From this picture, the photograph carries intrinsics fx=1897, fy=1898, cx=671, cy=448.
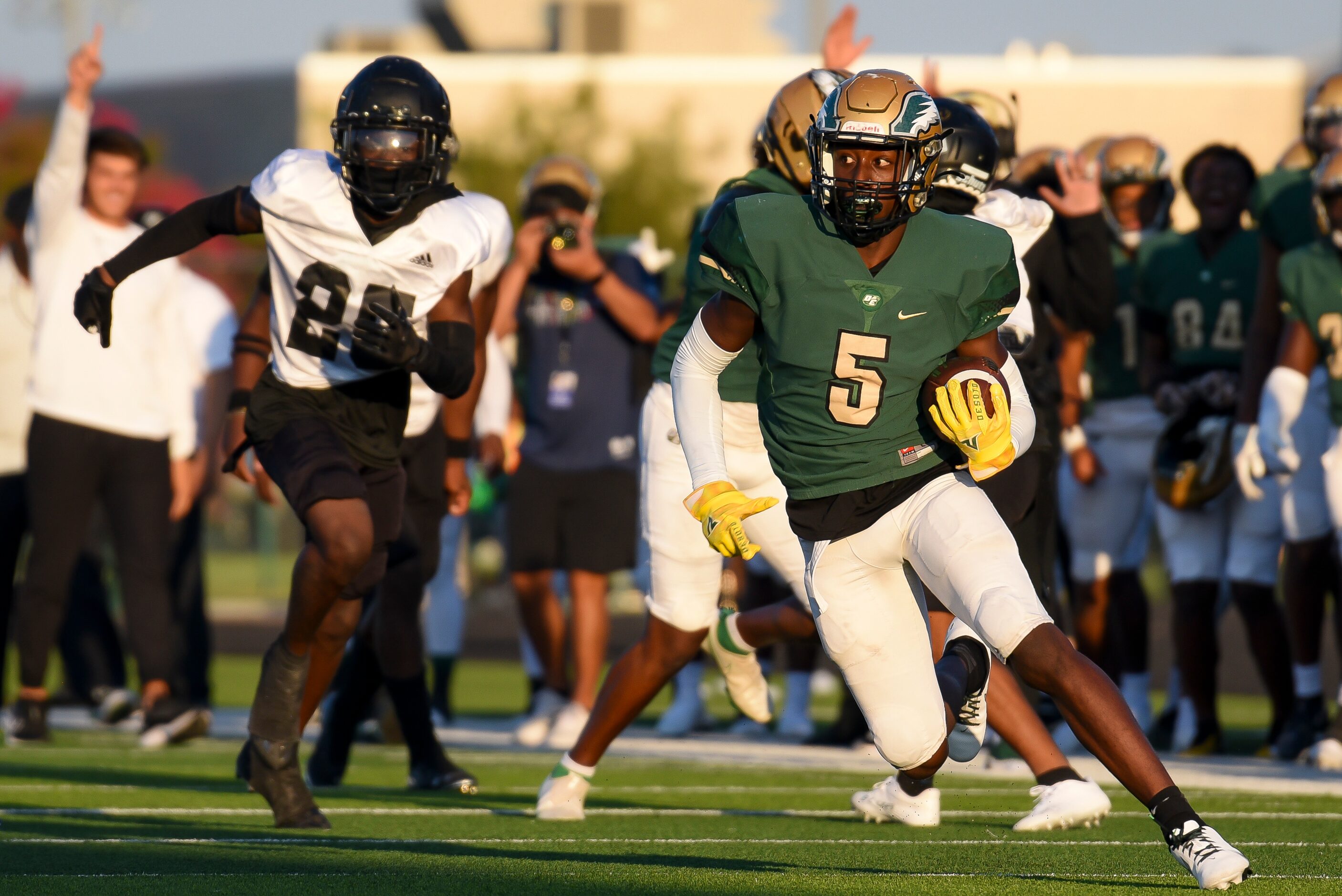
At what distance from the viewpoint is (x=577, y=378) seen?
860 cm

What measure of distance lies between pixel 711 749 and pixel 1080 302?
2.57m

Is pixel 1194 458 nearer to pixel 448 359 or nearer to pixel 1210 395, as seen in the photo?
pixel 1210 395

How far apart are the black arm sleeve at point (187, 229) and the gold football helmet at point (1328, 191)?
3.76 metres

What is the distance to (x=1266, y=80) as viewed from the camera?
41125mm

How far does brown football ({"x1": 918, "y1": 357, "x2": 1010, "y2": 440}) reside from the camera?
4176mm

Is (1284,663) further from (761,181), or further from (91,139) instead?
(91,139)

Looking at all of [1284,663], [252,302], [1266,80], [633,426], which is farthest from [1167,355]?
[1266,80]

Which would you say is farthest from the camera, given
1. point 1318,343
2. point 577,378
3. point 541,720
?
point 577,378

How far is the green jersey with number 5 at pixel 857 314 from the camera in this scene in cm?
431

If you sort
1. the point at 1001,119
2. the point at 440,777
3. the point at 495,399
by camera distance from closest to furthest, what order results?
the point at 440,777 < the point at 1001,119 < the point at 495,399

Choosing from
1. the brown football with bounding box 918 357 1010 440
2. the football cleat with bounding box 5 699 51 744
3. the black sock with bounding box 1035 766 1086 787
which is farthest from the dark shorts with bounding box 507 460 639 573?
the brown football with bounding box 918 357 1010 440

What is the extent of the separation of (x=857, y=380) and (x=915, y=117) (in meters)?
0.61

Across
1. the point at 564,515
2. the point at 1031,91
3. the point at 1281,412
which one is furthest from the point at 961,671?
the point at 1031,91

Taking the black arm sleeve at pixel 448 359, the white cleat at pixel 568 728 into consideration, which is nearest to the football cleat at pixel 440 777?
the black arm sleeve at pixel 448 359
